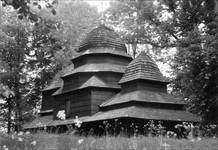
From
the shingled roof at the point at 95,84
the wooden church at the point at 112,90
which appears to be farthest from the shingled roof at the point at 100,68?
the shingled roof at the point at 95,84

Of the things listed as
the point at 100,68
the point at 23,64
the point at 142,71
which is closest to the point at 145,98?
the point at 142,71

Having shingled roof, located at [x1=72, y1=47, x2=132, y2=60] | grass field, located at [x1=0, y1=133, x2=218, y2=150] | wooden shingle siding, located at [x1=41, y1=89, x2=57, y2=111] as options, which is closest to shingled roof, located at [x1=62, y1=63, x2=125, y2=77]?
shingled roof, located at [x1=72, y1=47, x2=132, y2=60]

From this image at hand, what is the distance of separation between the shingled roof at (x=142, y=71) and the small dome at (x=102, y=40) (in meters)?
4.56

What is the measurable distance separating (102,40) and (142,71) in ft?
21.3

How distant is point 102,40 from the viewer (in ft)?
90.6

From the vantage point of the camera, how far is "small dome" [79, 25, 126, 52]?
90.1ft

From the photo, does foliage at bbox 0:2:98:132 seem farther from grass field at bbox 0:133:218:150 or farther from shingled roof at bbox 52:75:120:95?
grass field at bbox 0:133:218:150

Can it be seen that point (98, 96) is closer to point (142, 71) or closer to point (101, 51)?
point (142, 71)

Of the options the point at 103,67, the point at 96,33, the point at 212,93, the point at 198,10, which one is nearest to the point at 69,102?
the point at 103,67

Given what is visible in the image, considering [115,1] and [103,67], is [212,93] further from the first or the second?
[115,1]

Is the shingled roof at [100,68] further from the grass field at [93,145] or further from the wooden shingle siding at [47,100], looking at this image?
the grass field at [93,145]

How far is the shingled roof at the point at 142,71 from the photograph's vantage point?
2213 centimetres

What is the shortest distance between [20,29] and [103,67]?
17624 mm

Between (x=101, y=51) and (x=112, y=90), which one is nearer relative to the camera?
(x=112, y=90)
